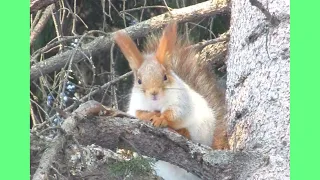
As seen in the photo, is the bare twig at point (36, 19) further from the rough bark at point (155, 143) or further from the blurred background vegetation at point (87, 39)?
the rough bark at point (155, 143)

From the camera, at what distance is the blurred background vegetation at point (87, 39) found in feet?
5.98

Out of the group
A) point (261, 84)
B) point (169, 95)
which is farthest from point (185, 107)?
point (261, 84)

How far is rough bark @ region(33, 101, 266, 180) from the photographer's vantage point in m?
1.70

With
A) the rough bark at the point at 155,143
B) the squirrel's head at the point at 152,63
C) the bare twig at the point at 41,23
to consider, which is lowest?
the rough bark at the point at 155,143

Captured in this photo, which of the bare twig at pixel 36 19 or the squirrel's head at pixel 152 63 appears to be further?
Result: the bare twig at pixel 36 19

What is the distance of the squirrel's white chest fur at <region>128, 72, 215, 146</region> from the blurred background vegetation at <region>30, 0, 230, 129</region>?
0.12 metres

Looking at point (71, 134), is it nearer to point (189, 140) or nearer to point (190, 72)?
point (189, 140)

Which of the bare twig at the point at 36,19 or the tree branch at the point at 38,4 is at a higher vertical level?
the tree branch at the point at 38,4

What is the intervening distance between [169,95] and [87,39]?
1.25ft

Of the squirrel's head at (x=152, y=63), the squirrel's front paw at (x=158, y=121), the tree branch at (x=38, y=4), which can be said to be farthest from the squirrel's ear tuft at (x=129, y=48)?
the tree branch at (x=38, y=4)

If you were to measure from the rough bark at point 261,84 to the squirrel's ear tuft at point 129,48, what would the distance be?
0.29m

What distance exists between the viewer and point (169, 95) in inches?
69.9

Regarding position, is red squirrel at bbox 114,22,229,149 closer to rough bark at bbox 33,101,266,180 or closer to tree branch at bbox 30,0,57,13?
rough bark at bbox 33,101,266,180

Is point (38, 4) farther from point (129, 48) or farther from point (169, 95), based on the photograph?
point (169, 95)
